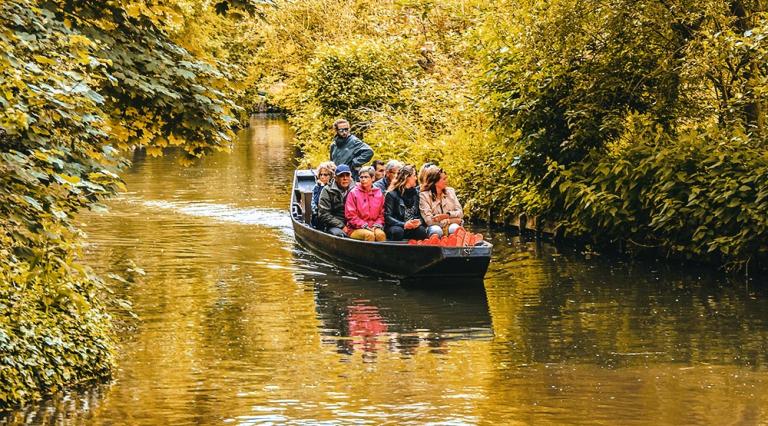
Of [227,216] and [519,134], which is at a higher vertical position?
[519,134]

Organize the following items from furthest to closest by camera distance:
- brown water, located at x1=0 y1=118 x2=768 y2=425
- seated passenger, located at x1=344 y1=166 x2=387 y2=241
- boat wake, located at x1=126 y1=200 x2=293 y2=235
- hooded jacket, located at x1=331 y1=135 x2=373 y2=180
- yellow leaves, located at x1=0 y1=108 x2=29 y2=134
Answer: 1. boat wake, located at x1=126 y1=200 x2=293 y2=235
2. hooded jacket, located at x1=331 y1=135 x2=373 y2=180
3. seated passenger, located at x1=344 y1=166 x2=387 y2=241
4. brown water, located at x1=0 y1=118 x2=768 y2=425
5. yellow leaves, located at x1=0 y1=108 x2=29 y2=134

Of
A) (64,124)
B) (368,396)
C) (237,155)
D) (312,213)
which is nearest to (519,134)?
(312,213)

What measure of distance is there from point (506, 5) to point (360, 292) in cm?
785

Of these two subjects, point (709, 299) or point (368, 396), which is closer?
point (368, 396)

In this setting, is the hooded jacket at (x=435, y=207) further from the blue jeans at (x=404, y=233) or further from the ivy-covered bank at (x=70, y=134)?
the ivy-covered bank at (x=70, y=134)

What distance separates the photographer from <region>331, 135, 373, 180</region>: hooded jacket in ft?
66.2

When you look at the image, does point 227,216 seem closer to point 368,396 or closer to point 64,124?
point 368,396

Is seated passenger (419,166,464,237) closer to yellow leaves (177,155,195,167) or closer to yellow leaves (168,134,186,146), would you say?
yellow leaves (177,155,195,167)

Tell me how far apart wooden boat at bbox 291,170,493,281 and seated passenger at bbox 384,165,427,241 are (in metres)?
0.45

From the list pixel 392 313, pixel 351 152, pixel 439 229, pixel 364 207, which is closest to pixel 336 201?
pixel 364 207

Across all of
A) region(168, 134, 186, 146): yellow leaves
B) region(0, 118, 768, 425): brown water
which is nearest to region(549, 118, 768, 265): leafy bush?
region(0, 118, 768, 425): brown water

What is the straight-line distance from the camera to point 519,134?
866 inches

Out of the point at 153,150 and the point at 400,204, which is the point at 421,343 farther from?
the point at 400,204

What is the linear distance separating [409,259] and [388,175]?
1960 millimetres
